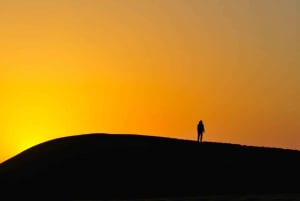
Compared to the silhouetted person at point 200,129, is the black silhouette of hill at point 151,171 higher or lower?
lower

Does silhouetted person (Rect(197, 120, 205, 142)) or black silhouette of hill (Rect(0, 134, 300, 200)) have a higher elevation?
silhouetted person (Rect(197, 120, 205, 142))

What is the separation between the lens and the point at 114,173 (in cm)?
5072

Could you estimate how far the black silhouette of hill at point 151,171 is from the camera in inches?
1844

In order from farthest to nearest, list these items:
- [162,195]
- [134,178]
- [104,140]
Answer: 1. [104,140]
2. [134,178]
3. [162,195]

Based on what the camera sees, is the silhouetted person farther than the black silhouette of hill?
Yes

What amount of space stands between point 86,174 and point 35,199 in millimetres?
4777

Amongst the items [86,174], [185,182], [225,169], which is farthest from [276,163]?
[86,174]

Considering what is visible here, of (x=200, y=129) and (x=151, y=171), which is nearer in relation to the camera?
(x=151, y=171)

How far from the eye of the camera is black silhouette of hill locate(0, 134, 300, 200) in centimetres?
4684

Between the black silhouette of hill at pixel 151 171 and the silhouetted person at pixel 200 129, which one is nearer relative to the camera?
the black silhouette of hill at pixel 151 171

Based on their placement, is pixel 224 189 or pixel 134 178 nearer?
pixel 224 189

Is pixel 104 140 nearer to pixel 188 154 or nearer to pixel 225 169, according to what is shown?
pixel 188 154

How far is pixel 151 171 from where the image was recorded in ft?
166

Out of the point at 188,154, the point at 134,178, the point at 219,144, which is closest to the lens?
the point at 134,178
